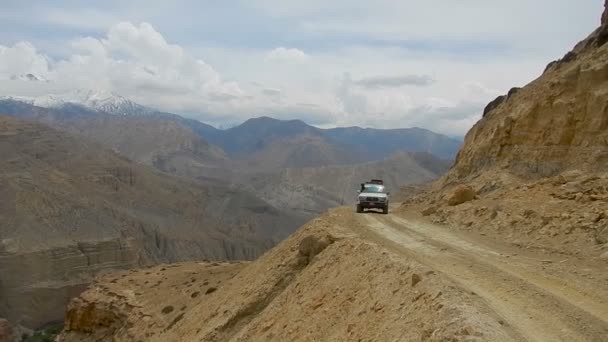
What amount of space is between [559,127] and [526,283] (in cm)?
1897

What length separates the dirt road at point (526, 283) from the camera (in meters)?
8.14

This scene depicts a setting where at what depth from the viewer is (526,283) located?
10.4 metres

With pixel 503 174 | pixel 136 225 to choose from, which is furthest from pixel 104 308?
pixel 136 225

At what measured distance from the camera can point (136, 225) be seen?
11331 cm

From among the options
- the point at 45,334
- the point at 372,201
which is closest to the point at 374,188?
the point at 372,201

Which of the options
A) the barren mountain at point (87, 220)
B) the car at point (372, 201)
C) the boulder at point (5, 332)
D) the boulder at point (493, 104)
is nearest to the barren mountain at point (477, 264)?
the car at point (372, 201)

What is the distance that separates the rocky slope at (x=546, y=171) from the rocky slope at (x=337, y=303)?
4966 millimetres

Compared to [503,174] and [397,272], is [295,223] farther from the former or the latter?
[397,272]

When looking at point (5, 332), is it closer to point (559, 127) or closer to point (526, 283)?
point (559, 127)

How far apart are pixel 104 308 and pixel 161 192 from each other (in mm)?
110391

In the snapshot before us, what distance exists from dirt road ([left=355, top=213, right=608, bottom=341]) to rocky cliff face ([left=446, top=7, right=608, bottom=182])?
1039 cm

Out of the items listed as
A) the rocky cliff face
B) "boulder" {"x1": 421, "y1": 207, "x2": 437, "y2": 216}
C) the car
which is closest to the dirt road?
"boulder" {"x1": 421, "y1": 207, "x2": 437, "y2": 216}

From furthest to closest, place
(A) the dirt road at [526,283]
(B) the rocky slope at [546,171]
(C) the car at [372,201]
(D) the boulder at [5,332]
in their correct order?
1. (D) the boulder at [5,332]
2. (C) the car at [372,201]
3. (B) the rocky slope at [546,171]
4. (A) the dirt road at [526,283]

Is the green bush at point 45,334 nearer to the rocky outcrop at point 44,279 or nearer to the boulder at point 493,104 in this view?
the rocky outcrop at point 44,279
